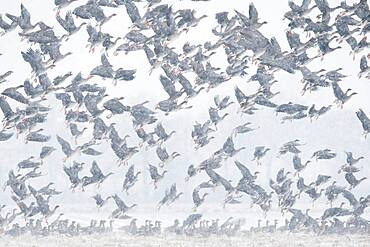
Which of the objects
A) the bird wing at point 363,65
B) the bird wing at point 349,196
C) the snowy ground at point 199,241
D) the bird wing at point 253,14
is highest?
the bird wing at point 253,14

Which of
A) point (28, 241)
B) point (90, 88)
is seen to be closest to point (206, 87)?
point (90, 88)

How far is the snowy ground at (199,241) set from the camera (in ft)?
106

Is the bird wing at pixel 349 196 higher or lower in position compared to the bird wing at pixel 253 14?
lower

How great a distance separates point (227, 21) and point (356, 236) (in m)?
12.1

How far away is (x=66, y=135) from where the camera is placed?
82312 millimetres

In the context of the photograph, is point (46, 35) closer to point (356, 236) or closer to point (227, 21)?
point (227, 21)

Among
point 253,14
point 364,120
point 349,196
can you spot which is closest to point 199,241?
point 349,196

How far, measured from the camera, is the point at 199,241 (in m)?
33.5

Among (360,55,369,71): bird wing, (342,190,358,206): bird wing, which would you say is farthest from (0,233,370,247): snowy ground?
(360,55,369,71): bird wing

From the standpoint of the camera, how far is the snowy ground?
32438 mm

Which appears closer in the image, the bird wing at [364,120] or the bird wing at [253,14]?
the bird wing at [253,14]

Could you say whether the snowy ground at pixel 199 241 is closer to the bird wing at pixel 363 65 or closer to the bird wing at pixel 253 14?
the bird wing at pixel 363 65

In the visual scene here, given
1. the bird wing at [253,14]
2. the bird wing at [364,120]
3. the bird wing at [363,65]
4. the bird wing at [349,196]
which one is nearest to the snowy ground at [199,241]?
the bird wing at [349,196]

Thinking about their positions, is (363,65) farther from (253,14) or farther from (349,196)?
(349,196)
